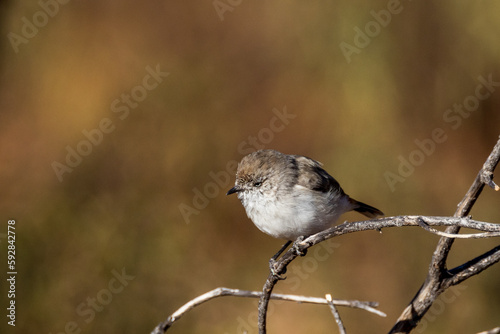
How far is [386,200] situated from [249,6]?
2731mm

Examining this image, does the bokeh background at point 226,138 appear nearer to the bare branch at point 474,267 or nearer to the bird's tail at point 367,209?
the bird's tail at point 367,209

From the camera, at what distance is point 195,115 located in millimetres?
6336

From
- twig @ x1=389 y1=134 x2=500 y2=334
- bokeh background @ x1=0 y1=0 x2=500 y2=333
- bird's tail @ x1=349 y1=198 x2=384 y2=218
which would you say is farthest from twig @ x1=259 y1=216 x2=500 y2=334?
bokeh background @ x1=0 y1=0 x2=500 y2=333

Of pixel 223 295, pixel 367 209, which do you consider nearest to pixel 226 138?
pixel 367 209

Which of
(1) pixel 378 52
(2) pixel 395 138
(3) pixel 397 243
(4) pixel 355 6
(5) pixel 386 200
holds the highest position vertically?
(4) pixel 355 6

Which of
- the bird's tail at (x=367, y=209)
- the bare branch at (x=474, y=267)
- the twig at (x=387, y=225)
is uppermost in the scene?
the twig at (x=387, y=225)

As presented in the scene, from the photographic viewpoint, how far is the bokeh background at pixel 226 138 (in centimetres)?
596

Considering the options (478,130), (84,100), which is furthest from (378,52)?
(84,100)

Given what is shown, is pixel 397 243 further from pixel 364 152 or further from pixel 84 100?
pixel 84 100

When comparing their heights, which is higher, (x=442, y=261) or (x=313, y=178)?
(x=313, y=178)

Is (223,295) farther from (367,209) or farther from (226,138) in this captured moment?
(226,138)

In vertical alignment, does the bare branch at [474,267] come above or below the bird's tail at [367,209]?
above

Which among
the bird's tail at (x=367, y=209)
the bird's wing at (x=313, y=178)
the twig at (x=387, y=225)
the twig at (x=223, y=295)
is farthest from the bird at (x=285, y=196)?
the twig at (x=223, y=295)

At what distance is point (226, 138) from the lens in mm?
6297
